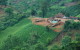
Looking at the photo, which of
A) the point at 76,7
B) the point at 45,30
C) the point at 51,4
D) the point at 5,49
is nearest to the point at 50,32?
the point at 45,30

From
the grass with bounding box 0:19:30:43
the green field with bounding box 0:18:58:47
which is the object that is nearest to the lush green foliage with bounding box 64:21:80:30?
the green field with bounding box 0:18:58:47

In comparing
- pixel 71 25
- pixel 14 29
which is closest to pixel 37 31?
pixel 14 29

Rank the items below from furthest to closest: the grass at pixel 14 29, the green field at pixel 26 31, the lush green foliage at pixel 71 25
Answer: the grass at pixel 14 29 < the green field at pixel 26 31 < the lush green foliage at pixel 71 25

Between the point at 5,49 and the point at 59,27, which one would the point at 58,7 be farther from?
the point at 5,49

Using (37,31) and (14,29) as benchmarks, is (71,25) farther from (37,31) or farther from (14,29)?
(14,29)

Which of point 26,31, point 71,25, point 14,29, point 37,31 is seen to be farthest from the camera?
point 14,29

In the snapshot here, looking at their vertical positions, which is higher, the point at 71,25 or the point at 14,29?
the point at 71,25

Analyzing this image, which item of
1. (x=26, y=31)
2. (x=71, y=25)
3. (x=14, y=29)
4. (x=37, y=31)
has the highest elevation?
(x=71, y=25)

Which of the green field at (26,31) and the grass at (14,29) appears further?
the grass at (14,29)

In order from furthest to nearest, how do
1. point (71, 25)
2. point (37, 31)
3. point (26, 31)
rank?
point (26, 31), point (37, 31), point (71, 25)

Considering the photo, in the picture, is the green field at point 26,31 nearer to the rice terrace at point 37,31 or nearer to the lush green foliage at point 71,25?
the rice terrace at point 37,31

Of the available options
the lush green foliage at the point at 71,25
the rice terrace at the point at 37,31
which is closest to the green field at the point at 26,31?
the rice terrace at the point at 37,31
